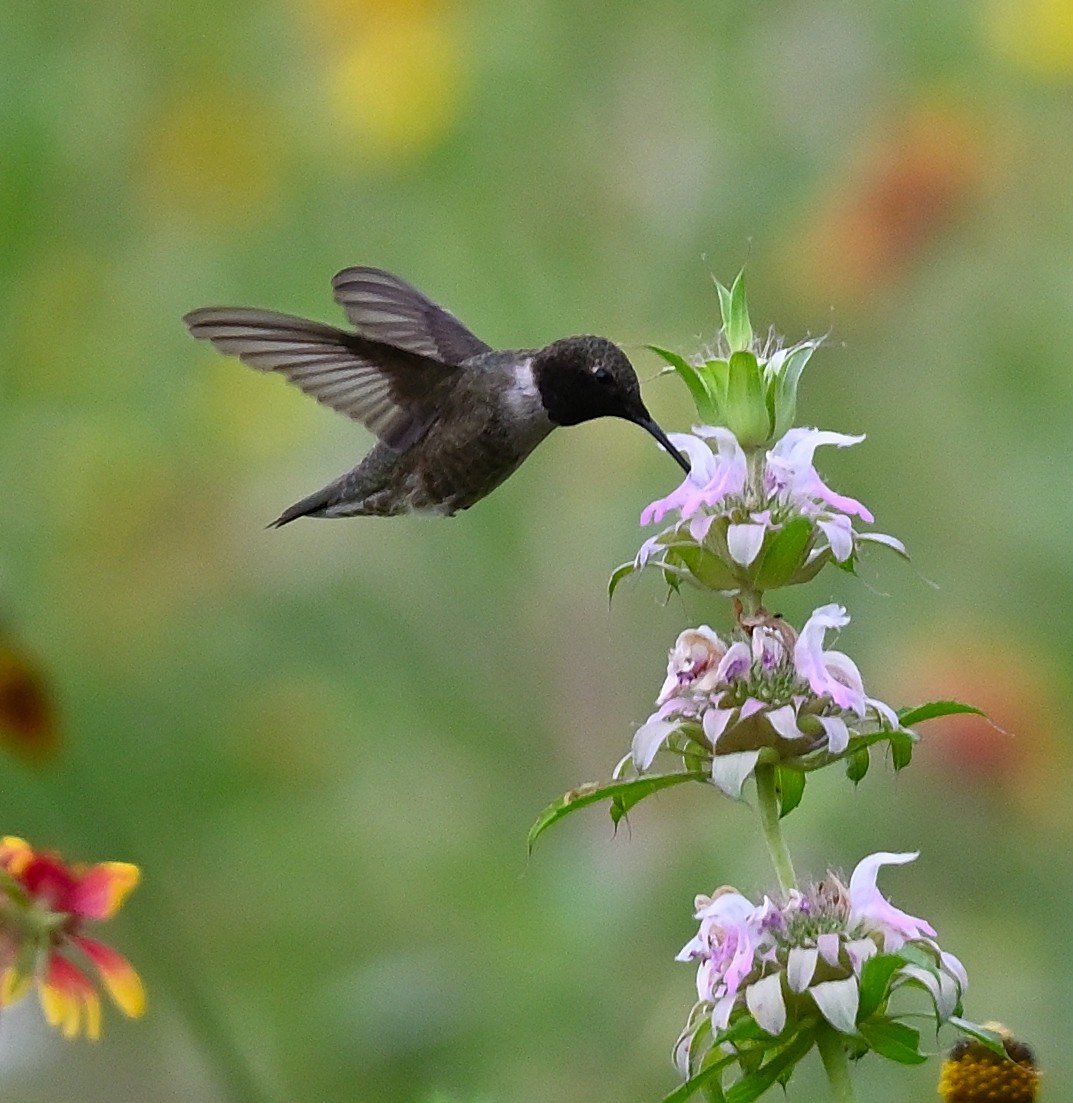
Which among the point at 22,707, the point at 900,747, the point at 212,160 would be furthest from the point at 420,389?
the point at 212,160

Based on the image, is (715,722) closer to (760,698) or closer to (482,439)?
(760,698)

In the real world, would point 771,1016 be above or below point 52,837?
below

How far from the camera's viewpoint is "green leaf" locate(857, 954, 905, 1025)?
36.3 inches

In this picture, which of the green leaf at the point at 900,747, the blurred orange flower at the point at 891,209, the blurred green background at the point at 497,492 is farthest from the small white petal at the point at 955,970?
the blurred orange flower at the point at 891,209

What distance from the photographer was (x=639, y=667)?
2891mm

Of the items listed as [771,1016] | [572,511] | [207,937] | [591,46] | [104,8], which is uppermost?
[104,8]

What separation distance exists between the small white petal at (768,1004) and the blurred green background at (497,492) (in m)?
1.30

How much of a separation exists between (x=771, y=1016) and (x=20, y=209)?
8.63ft

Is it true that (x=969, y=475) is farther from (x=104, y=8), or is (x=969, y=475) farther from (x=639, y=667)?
(x=104, y=8)

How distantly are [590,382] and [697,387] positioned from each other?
673mm

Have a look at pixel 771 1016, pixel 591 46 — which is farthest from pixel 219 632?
pixel 771 1016

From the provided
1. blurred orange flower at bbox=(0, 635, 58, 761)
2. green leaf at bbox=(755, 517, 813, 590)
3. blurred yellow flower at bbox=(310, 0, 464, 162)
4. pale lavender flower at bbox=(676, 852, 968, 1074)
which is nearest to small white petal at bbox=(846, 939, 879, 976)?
pale lavender flower at bbox=(676, 852, 968, 1074)

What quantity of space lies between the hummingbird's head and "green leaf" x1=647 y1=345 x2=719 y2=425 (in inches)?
21.6

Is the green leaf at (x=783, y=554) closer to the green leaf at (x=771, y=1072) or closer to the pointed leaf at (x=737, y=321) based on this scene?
the pointed leaf at (x=737, y=321)
